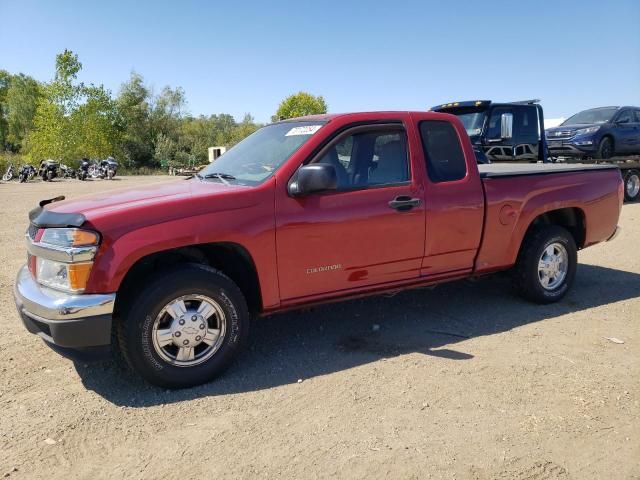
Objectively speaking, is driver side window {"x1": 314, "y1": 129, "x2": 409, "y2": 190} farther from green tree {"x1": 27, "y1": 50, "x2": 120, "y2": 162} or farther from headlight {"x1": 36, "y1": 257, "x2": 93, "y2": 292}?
green tree {"x1": 27, "y1": 50, "x2": 120, "y2": 162}

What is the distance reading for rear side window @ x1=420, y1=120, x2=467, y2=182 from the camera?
447 cm

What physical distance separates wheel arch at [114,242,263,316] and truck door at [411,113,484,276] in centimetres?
150

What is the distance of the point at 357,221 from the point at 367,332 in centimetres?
115

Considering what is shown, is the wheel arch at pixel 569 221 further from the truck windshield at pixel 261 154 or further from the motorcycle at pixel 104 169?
the motorcycle at pixel 104 169

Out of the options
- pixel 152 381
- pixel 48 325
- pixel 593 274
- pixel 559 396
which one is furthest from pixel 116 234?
pixel 593 274

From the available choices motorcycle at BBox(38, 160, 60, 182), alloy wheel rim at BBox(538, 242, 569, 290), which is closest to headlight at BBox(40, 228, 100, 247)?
alloy wheel rim at BBox(538, 242, 569, 290)

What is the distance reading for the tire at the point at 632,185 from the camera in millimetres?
13641

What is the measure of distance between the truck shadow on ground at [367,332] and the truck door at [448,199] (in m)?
0.57

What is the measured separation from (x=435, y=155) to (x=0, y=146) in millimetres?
71859

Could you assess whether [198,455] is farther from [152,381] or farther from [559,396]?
[559,396]

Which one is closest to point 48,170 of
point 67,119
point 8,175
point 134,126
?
point 8,175

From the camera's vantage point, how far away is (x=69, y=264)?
10.5 ft

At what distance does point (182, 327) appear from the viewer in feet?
→ 11.5

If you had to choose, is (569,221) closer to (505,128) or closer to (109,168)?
(505,128)
